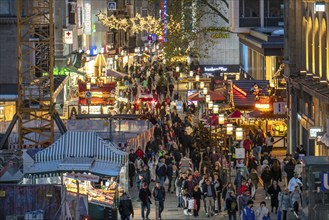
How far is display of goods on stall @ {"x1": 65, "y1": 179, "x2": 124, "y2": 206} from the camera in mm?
32906

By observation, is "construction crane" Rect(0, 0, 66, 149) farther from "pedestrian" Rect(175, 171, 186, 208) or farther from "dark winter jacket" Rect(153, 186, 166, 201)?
"dark winter jacket" Rect(153, 186, 166, 201)

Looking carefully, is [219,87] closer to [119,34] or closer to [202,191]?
[202,191]

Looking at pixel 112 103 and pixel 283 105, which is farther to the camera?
pixel 112 103

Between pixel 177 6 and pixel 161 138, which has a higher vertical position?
pixel 177 6

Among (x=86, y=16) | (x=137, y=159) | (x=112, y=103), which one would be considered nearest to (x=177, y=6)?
(x=86, y=16)

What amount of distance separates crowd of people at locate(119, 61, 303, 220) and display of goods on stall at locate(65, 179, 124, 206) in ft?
6.82

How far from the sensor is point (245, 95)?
195 feet

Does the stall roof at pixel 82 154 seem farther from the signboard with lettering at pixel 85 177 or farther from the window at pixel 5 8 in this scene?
the window at pixel 5 8

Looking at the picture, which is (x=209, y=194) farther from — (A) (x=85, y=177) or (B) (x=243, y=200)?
(A) (x=85, y=177)

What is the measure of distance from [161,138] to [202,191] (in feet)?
52.5

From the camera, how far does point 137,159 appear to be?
44.2 metres

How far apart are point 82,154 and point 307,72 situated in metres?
17.8

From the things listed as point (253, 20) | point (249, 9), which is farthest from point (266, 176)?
point (249, 9)

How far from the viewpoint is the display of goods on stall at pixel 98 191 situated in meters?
32.9
